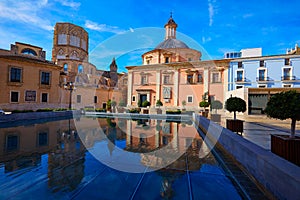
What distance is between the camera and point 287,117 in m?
2.79

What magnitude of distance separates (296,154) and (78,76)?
3010 cm

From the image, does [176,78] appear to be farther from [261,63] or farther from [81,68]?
[81,68]

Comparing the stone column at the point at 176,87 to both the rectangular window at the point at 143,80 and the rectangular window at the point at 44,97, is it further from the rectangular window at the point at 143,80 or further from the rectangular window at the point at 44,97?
the rectangular window at the point at 44,97

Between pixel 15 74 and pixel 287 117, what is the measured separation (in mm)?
19053

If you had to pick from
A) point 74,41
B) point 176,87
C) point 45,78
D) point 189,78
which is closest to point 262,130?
point 176,87

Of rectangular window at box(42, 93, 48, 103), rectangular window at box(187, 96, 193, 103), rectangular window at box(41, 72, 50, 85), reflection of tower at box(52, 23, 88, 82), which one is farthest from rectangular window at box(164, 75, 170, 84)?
reflection of tower at box(52, 23, 88, 82)

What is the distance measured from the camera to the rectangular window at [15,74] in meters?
14.6

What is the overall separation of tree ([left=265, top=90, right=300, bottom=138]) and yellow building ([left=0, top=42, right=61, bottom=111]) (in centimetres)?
1830

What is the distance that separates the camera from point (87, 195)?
2057 mm

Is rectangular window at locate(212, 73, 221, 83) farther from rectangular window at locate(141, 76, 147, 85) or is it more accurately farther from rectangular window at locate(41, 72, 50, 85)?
rectangular window at locate(41, 72, 50, 85)

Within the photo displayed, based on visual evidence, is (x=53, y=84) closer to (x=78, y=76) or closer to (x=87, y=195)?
(x=78, y=76)

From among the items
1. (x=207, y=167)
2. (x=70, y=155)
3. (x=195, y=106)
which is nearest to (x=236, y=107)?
(x=207, y=167)

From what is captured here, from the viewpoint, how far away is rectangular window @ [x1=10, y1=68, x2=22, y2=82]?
47.9 feet

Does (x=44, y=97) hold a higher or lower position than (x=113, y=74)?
lower
